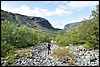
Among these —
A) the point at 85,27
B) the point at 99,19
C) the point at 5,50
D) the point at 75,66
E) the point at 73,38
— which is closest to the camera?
the point at 75,66

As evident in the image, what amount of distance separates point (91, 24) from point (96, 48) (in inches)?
213

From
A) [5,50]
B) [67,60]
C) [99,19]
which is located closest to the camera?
[67,60]

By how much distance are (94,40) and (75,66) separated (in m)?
20.5

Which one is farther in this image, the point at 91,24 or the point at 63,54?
the point at 91,24

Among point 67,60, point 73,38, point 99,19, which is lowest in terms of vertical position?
point 73,38

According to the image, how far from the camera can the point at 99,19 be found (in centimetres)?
4491

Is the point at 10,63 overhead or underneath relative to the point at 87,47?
overhead

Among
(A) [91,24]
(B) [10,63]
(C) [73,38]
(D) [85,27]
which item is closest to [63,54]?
(B) [10,63]

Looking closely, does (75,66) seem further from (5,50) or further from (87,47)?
(87,47)

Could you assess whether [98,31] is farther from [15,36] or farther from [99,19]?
[15,36]

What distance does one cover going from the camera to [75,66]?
26.4 metres


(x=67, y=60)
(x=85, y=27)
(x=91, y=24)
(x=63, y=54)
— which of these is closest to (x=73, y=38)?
(x=85, y=27)

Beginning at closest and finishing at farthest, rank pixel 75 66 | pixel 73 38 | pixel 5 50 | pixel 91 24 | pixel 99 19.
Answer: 1. pixel 75 66
2. pixel 5 50
3. pixel 99 19
4. pixel 91 24
5. pixel 73 38

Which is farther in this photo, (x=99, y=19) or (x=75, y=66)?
(x=99, y=19)
